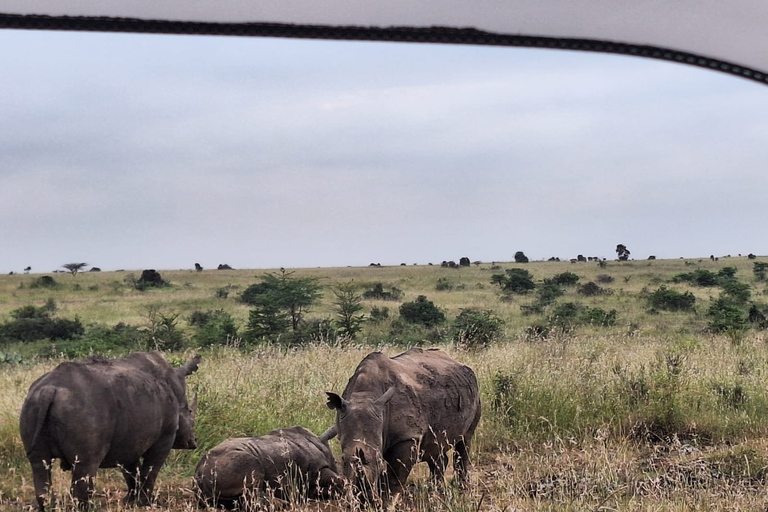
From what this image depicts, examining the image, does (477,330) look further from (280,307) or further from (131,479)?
(131,479)

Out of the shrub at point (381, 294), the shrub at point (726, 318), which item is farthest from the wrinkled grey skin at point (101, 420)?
the shrub at point (381, 294)

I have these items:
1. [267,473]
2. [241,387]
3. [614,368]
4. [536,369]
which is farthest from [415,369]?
[614,368]

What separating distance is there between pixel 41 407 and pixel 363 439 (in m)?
2.15

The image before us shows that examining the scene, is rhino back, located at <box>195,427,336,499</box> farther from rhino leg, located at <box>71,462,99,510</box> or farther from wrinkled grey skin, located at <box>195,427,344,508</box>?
rhino leg, located at <box>71,462,99,510</box>

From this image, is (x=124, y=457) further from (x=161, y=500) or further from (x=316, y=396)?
(x=316, y=396)

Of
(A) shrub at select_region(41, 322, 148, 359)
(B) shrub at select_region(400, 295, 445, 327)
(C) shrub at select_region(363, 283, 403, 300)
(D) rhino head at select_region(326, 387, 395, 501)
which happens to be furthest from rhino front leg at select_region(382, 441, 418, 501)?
(C) shrub at select_region(363, 283, 403, 300)

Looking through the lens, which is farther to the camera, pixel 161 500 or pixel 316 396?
pixel 316 396

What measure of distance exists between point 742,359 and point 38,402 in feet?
34.9

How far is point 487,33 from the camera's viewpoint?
2350 millimetres

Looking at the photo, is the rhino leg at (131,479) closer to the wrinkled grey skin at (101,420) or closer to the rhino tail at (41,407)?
the wrinkled grey skin at (101,420)

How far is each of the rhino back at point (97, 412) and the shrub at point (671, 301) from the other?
25554 millimetres

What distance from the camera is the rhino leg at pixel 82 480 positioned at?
17.9ft

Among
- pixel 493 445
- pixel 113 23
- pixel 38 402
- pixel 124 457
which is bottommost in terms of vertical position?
pixel 493 445

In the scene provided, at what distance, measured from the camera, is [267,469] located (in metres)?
6.33
